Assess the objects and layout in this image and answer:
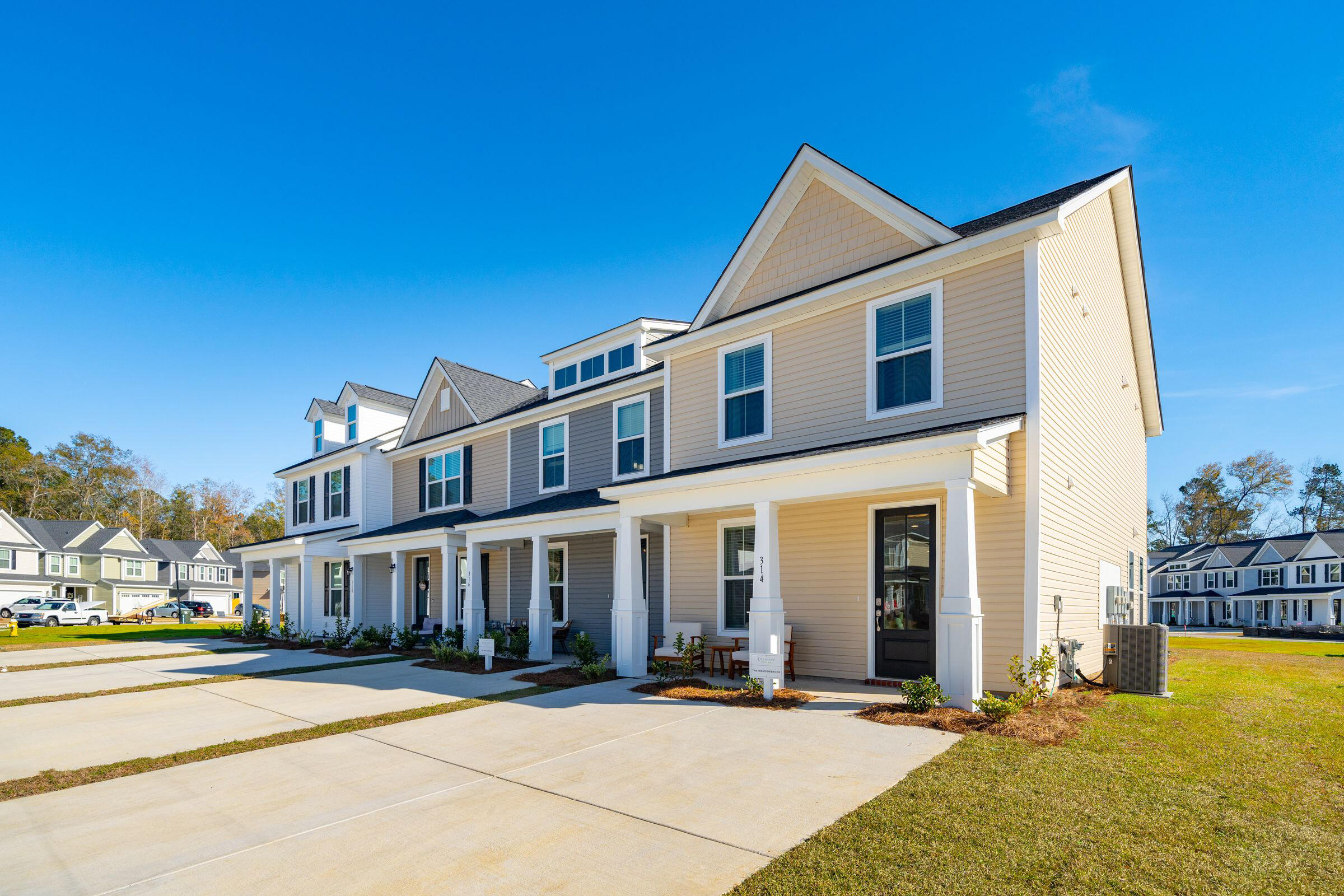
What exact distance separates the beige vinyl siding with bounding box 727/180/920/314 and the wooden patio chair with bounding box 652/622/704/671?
6057mm

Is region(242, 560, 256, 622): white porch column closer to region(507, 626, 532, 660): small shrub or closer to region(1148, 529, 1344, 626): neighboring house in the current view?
region(507, 626, 532, 660): small shrub

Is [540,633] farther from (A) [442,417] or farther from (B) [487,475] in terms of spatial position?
(A) [442,417]

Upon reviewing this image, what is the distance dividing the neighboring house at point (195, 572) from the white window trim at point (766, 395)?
61.6 meters

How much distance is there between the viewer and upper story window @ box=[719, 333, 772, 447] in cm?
1284

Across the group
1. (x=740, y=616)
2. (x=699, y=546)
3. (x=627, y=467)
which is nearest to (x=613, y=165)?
(x=627, y=467)

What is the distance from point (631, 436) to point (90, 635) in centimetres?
2802

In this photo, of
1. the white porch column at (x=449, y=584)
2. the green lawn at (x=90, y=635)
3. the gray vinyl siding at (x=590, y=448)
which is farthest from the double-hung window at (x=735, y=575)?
the green lawn at (x=90, y=635)

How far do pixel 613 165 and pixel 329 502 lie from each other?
15758mm

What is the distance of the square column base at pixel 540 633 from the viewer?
15.6 meters

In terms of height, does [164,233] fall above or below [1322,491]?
above

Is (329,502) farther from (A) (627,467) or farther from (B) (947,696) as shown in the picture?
(B) (947,696)

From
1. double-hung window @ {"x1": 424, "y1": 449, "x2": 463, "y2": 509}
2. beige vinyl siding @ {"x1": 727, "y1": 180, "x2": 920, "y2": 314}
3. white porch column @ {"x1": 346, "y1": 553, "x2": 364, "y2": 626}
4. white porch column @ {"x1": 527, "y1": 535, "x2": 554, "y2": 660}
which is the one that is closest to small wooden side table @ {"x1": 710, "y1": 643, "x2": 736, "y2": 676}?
white porch column @ {"x1": 527, "y1": 535, "x2": 554, "y2": 660}

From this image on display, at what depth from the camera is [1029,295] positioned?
978cm

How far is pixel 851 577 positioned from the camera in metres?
11.4
